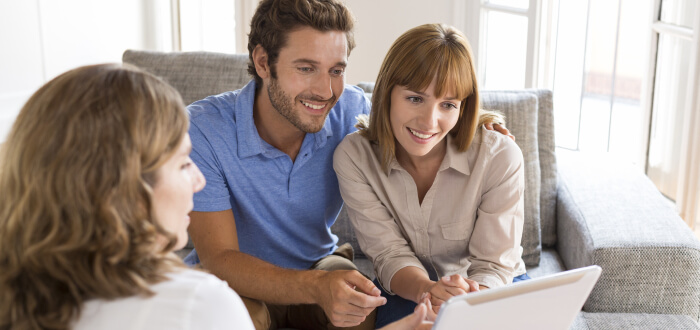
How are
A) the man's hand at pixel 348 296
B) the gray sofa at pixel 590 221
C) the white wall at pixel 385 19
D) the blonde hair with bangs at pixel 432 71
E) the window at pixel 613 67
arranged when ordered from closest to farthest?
the man's hand at pixel 348 296
the blonde hair with bangs at pixel 432 71
the gray sofa at pixel 590 221
the window at pixel 613 67
the white wall at pixel 385 19

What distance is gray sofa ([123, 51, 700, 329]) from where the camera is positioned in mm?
1790

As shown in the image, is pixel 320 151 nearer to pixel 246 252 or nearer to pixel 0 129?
pixel 246 252

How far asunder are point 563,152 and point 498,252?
0.95 metres

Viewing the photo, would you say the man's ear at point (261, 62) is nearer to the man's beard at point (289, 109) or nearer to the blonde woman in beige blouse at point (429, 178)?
the man's beard at point (289, 109)

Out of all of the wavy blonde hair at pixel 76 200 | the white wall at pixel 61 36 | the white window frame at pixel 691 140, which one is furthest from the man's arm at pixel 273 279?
the white window frame at pixel 691 140

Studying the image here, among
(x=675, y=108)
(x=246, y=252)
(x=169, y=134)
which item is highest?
(x=169, y=134)

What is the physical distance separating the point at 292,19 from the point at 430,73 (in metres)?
0.38

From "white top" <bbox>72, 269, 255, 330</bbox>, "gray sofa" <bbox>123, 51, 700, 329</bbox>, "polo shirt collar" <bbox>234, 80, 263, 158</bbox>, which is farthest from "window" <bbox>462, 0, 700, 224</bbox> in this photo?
"white top" <bbox>72, 269, 255, 330</bbox>

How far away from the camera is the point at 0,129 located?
3029 millimetres

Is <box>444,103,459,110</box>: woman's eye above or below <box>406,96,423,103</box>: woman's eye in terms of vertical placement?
below

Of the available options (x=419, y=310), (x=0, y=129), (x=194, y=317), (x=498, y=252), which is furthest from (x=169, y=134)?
(x=0, y=129)

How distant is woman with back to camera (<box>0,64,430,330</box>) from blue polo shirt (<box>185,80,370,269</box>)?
792 millimetres

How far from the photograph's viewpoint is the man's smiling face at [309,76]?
5.62 feet

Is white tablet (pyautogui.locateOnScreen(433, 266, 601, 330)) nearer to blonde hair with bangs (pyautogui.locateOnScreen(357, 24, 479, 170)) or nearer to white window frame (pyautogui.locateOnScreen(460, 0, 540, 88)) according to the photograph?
blonde hair with bangs (pyautogui.locateOnScreen(357, 24, 479, 170))
